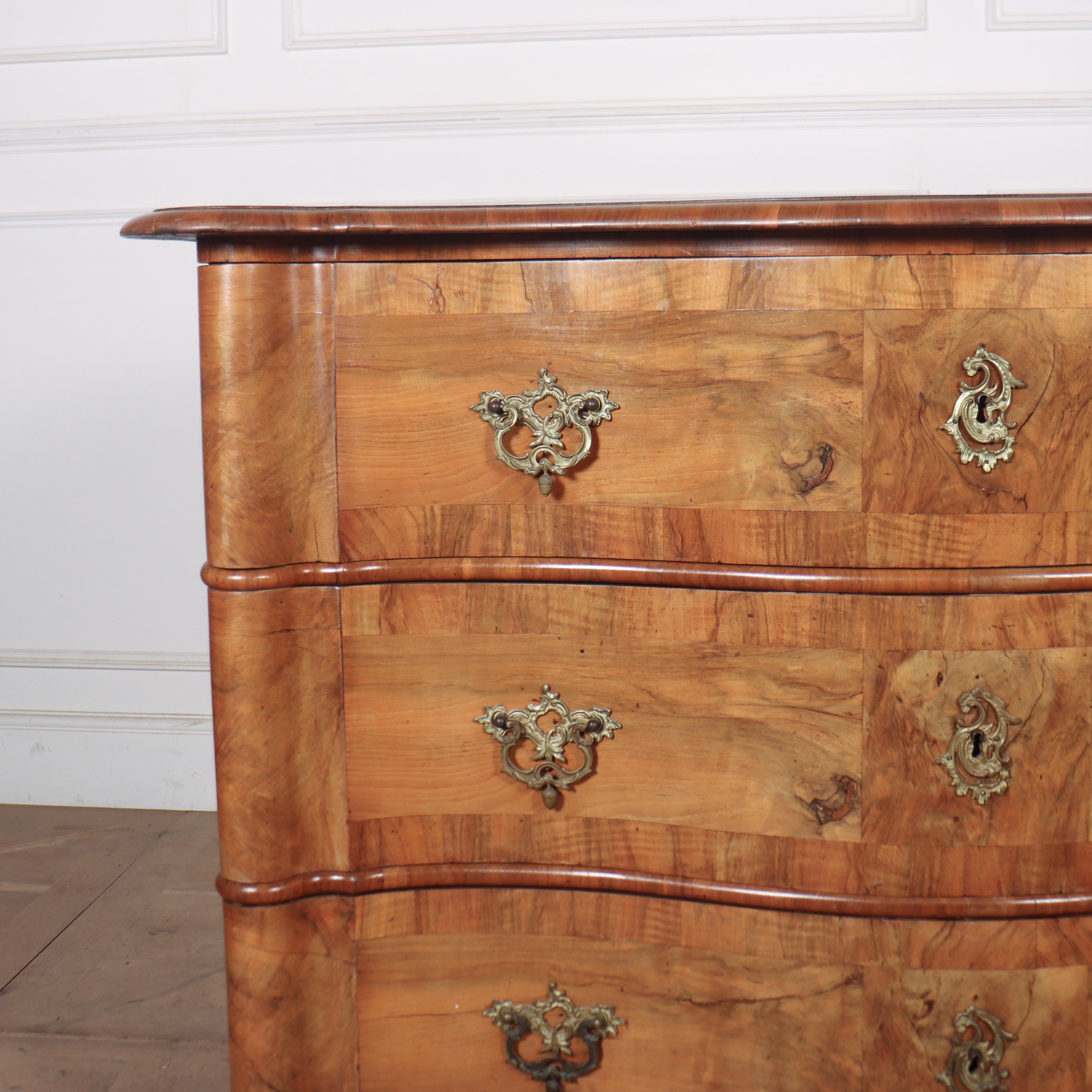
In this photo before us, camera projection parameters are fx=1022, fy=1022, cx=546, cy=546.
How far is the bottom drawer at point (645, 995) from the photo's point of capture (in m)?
0.90

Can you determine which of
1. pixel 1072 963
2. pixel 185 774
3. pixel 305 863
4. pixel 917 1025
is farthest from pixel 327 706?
pixel 185 774

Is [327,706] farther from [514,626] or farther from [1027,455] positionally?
[1027,455]

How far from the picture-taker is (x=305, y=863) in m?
0.95

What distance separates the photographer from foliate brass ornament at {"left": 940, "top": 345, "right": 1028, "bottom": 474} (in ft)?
2.75

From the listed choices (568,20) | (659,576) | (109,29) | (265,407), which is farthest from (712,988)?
(109,29)

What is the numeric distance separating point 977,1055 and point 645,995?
0.29 m

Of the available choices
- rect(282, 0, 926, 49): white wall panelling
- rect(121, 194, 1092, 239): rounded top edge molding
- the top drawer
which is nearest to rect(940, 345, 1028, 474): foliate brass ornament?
the top drawer

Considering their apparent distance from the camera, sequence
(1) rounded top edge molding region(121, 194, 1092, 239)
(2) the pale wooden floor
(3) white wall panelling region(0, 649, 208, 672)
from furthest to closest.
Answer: (3) white wall panelling region(0, 649, 208, 672), (2) the pale wooden floor, (1) rounded top edge molding region(121, 194, 1092, 239)

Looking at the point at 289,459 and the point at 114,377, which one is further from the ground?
the point at 114,377

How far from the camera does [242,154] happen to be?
1751mm

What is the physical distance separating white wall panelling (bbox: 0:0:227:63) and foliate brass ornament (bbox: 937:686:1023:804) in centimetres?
159

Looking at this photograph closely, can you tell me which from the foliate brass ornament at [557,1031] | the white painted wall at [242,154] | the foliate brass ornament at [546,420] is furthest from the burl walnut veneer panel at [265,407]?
the white painted wall at [242,154]

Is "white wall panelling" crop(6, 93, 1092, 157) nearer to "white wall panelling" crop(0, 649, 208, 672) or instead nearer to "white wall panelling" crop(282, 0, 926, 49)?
"white wall panelling" crop(282, 0, 926, 49)

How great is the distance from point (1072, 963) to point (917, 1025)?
5.7 inches
